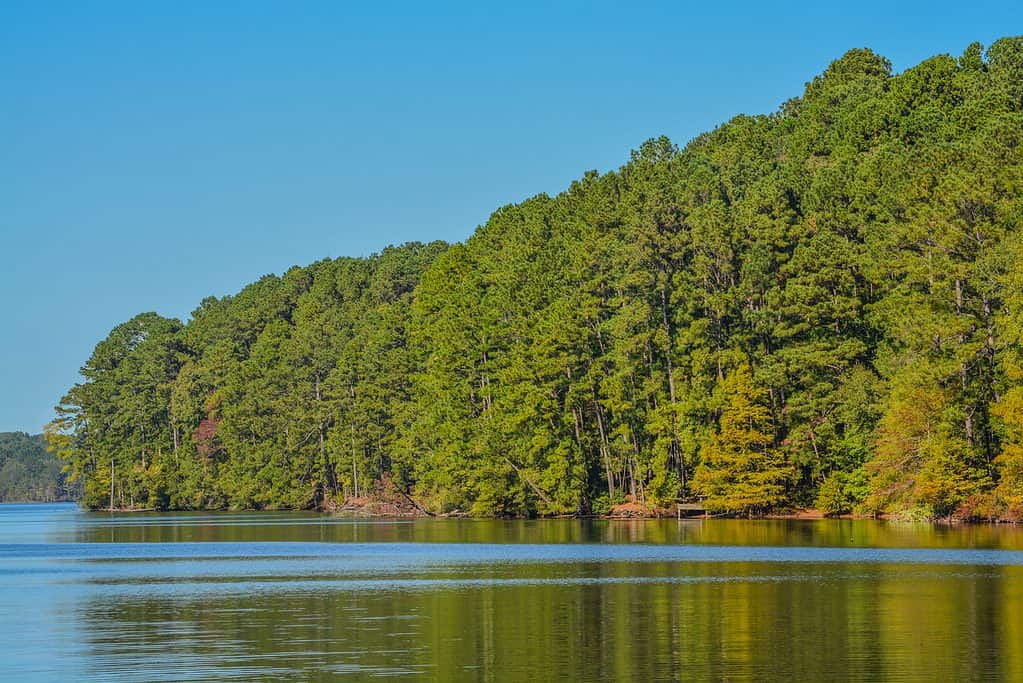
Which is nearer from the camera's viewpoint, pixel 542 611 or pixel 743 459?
pixel 542 611

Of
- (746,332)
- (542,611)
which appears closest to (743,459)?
(746,332)

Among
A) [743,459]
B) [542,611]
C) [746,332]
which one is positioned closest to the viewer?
[542,611]

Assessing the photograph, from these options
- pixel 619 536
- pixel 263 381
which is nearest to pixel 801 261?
pixel 619 536

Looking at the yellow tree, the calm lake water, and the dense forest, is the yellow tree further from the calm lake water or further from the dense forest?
the calm lake water

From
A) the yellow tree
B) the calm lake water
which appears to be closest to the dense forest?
the yellow tree

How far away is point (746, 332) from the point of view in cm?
9244

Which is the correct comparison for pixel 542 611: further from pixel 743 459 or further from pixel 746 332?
pixel 746 332

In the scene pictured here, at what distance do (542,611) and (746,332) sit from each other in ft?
197

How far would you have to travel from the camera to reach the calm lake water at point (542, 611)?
25266 mm

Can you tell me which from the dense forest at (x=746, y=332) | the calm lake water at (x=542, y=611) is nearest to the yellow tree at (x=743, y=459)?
the dense forest at (x=746, y=332)

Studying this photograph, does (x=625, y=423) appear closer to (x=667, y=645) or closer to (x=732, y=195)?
(x=732, y=195)

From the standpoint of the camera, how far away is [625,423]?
98312 millimetres

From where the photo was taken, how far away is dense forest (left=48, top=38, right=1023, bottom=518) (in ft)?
239

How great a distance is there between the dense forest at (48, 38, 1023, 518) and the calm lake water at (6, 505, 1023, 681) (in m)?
12.6
